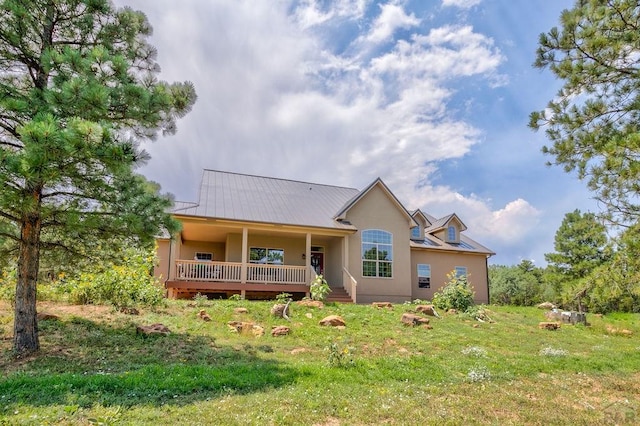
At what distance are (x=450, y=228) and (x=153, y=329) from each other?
1760 cm

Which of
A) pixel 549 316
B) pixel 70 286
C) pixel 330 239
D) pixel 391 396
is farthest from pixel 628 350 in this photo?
pixel 70 286

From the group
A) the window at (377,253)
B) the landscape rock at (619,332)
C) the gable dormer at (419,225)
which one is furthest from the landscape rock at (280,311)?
the gable dormer at (419,225)

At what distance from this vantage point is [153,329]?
870 centimetres

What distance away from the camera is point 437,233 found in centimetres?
2295

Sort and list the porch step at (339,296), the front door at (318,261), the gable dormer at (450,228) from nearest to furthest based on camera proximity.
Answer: the porch step at (339,296) → the front door at (318,261) → the gable dormer at (450,228)

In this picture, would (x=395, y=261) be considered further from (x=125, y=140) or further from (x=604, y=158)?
(x=125, y=140)

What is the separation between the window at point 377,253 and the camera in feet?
61.5

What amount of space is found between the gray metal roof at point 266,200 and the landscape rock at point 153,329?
6966 mm

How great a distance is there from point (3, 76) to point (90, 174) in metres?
2.58

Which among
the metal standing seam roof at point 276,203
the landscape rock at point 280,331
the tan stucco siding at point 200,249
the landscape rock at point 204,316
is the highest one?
the metal standing seam roof at point 276,203

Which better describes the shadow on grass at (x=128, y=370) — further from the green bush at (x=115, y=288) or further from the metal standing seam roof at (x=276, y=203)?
the metal standing seam roof at (x=276, y=203)

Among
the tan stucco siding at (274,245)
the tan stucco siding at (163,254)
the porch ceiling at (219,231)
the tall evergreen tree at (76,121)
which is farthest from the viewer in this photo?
the tan stucco siding at (274,245)

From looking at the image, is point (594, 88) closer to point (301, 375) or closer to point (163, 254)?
point (301, 375)

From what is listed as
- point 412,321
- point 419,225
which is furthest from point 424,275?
point 412,321
